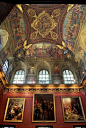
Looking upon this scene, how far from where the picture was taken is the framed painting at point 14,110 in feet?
32.1

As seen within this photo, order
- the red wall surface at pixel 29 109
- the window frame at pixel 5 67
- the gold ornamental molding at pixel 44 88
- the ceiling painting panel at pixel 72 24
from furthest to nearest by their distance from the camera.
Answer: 1. the window frame at pixel 5 67
2. the gold ornamental molding at pixel 44 88
3. the ceiling painting panel at pixel 72 24
4. the red wall surface at pixel 29 109

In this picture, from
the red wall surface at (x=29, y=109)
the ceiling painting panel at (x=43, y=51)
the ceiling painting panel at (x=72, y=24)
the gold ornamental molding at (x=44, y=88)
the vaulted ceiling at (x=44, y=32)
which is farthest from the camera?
the ceiling painting panel at (x=43, y=51)

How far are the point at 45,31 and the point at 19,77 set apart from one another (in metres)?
6.81

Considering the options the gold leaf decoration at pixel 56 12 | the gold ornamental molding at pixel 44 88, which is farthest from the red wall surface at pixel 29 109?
the gold leaf decoration at pixel 56 12

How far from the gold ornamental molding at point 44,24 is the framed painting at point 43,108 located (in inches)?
299

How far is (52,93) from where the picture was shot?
37.1 feet

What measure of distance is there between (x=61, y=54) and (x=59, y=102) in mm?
6740

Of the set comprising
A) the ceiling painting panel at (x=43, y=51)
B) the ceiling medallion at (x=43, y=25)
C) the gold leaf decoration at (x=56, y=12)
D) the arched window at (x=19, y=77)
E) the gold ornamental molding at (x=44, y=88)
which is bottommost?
the gold ornamental molding at (x=44, y=88)

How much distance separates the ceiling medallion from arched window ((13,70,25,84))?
491 cm

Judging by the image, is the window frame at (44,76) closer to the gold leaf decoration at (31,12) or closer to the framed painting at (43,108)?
the framed painting at (43,108)

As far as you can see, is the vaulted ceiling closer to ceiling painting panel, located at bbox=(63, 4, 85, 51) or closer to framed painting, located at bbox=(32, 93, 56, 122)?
A: ceiling painting panel, located at bbox=(63, 4, 85, 51)

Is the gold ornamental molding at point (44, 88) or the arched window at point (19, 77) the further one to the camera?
the arched window at point (19, 77)

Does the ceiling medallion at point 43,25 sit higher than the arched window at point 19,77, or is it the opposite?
the ceiling medallion at point 43,25

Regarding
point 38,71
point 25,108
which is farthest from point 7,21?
point 25,108
